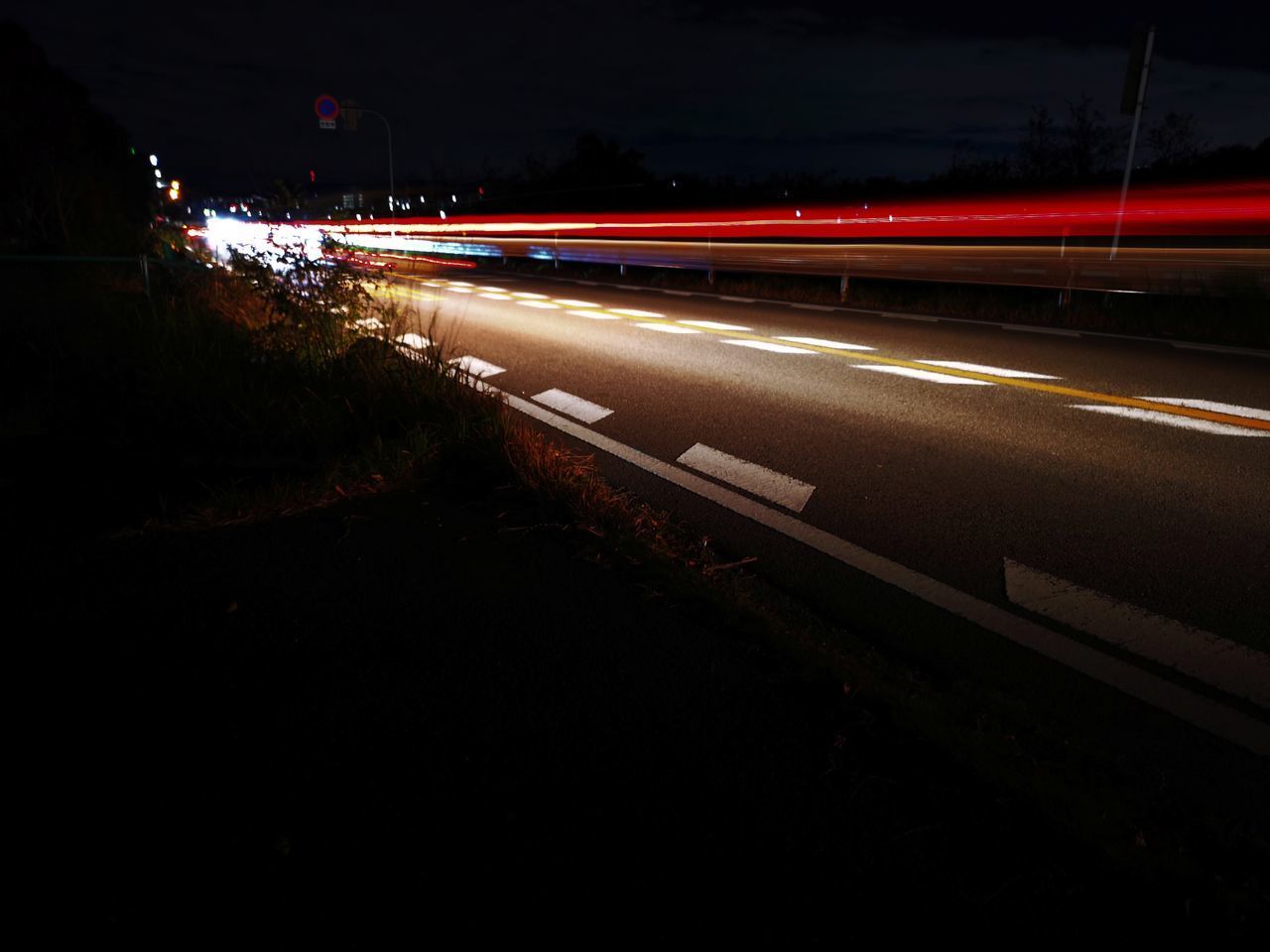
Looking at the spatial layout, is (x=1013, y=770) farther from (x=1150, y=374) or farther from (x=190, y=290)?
(x=190, y=290)

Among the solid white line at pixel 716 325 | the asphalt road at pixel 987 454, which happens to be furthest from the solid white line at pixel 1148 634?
the solid white line at pixel 716 325

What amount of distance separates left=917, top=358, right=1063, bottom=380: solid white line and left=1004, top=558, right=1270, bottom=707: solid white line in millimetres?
5056

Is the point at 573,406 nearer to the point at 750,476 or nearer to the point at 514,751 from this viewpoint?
the point at 750,476

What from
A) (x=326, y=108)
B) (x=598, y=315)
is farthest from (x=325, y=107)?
(x=598, y=315)

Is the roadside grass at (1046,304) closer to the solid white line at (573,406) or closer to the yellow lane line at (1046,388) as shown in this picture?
the yellow lane line at (1046,388)

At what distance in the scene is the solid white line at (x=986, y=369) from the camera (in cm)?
851

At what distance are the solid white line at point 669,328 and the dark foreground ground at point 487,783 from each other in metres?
8.56

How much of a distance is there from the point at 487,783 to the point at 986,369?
316 inches

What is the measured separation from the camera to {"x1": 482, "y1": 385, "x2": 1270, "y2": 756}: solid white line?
2895 mm

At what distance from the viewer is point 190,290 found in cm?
1012

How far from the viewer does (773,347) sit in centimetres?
1035

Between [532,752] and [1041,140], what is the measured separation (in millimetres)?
47791

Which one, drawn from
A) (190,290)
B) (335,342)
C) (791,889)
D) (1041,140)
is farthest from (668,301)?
(1041,140)

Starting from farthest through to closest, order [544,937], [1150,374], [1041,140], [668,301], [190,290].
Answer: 1. [1041,140]
2. [668,301]
3. [190,290]
4. [1150,374]
5. [544,937]
